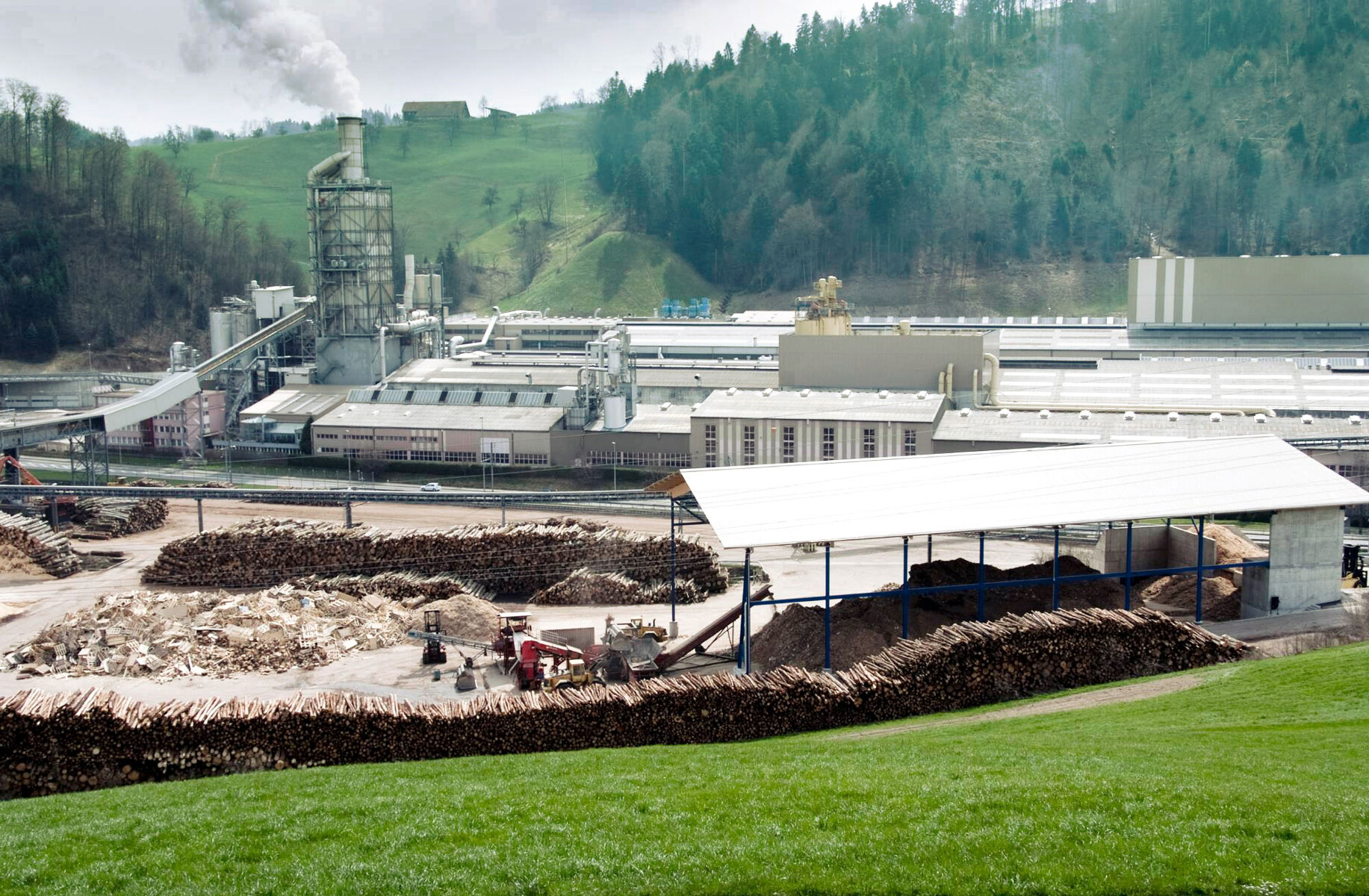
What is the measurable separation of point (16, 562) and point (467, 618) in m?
19.8

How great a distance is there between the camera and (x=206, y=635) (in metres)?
31.4

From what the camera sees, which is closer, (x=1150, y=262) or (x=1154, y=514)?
(x=1154, y=514)

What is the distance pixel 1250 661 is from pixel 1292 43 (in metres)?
141

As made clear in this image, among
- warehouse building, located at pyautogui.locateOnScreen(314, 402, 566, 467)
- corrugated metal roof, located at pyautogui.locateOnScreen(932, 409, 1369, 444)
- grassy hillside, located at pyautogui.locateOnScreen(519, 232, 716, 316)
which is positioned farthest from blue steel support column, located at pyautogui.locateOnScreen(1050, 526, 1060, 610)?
grassy hillside, located at pyautogui.locateOnScreen(519, 232, 716, 316)

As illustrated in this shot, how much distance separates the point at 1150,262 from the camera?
3194 inches

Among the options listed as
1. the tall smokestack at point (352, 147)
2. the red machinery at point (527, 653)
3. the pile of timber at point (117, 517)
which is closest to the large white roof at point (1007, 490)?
the red machinery at point (527, 653)

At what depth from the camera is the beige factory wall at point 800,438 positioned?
52.7 metres

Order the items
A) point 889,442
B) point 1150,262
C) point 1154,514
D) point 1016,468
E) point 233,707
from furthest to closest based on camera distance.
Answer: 1. point 1150,262
2. point 889,442
3. point 1016,468
4. point 1154,514
5. point 233,707

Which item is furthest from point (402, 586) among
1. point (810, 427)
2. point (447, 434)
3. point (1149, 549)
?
point (447, 434)

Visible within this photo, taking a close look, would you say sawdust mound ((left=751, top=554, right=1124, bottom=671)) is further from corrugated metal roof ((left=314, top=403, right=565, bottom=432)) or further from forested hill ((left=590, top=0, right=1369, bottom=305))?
forested hill ((left=590, top=0, right=1369, bottom=305))

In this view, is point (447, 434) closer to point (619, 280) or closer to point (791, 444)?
point (791, 444)

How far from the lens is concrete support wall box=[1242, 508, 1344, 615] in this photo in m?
28.8

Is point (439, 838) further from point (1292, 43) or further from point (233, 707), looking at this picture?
point (1292, 43)

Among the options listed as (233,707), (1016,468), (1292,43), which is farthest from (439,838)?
(1292,43)
